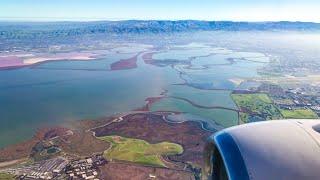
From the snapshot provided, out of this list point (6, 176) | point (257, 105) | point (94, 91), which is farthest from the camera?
point (94, 91)

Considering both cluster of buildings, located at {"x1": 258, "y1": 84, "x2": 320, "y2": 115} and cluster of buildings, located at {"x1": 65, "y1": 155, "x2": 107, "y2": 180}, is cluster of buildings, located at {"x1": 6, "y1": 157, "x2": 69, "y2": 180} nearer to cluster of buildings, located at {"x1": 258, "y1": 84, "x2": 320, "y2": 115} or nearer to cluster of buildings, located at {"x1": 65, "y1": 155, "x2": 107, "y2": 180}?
cluster of buildings, located at {"x1": 65, "y1": 155, "x2": 107, "y2": 180}

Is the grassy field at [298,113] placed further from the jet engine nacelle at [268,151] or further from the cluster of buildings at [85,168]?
the jet engine nacelle at [268,151]

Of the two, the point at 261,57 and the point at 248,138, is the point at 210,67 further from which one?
the point at 248,138

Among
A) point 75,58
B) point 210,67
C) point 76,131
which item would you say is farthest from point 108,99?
point 75,58

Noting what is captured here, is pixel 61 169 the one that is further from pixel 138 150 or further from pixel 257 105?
pixel 257 105

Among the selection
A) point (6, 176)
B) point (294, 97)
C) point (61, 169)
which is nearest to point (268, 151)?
point (61, 169)
